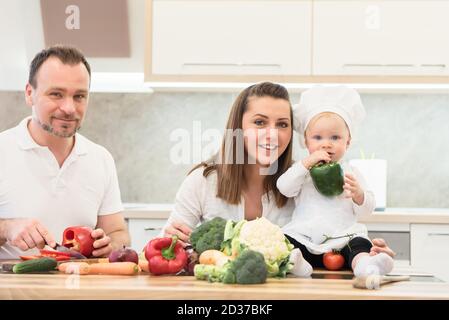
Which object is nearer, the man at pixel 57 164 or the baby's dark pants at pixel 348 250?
the baby's dark pants at pixel 348 250

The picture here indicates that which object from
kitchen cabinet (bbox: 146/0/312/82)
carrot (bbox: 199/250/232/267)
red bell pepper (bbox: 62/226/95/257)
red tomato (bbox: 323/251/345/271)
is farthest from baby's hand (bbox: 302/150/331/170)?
kitchen cabinet (bbox: 146/0/312/82)

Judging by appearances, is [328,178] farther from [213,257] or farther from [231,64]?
[231,64]

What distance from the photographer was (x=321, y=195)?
1.36m

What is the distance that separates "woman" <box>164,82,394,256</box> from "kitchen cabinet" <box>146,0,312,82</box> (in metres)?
0.94

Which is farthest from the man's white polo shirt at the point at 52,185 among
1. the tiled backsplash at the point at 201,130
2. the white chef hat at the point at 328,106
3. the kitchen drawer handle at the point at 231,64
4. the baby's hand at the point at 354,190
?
the tiled backsplash at the point at 201,130

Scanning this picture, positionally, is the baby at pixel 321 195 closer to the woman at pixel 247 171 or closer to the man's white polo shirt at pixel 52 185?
the woman at pixel 247 171

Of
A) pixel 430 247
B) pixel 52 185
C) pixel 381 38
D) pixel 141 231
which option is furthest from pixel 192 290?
pixel 381 38

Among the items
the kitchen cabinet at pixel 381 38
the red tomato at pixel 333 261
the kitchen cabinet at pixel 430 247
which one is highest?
the kitchen cabinet at pixel 381 38

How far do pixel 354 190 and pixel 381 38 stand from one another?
123 centimetres

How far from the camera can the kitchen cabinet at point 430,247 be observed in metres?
2.15

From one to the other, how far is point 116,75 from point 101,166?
0.95 metres

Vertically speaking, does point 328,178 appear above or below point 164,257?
above

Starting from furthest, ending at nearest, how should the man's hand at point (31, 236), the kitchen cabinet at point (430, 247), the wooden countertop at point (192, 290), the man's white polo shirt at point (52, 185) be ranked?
the kitchen cabinet at point (430, 247) < the man's white polo shirt at point (52, 185) < the man's hand at point (31, 236) < the wooden countertop at point (192, 290)

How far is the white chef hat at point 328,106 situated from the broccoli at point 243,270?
0.52 metres
